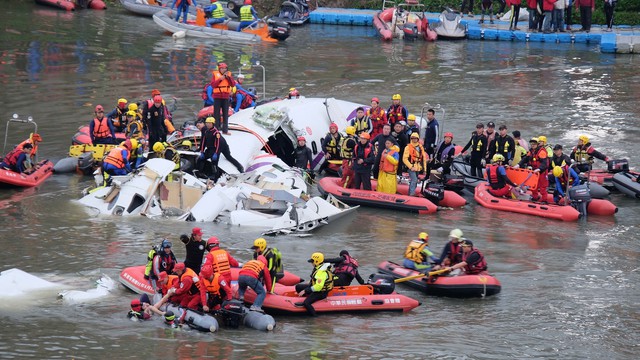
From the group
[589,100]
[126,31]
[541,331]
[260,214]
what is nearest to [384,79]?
[589,100]

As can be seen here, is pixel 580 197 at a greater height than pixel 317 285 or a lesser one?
greater

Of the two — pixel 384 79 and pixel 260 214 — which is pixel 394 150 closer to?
pixel 260 214

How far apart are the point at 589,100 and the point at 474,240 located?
13.9m

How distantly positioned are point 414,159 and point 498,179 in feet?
6.02

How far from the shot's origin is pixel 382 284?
16578 millimetres

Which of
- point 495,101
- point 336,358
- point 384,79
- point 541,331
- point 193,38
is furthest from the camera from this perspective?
point 193,38

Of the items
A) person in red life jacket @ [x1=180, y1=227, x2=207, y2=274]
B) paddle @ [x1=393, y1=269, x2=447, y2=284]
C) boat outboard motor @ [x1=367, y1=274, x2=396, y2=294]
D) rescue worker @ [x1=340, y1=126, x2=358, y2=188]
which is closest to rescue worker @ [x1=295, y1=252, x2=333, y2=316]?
boat outboard motor @ [x1=367, y1=274, x2=396, y2=294]

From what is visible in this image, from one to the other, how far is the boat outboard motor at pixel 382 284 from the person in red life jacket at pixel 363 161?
5.57m

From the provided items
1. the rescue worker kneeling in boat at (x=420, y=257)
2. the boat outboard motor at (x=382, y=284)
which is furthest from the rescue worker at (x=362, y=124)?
the boat outboard motor at (x=382, y=284)

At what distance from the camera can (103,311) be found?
1605cm

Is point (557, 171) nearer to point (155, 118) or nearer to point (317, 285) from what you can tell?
point (317, 285)

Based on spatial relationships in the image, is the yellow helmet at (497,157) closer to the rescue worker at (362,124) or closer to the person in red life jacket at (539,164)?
the person in red life jacket at (539,164)

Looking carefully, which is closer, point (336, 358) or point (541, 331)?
point (336, 358)

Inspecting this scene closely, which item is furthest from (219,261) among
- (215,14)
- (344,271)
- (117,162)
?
(215,14)
